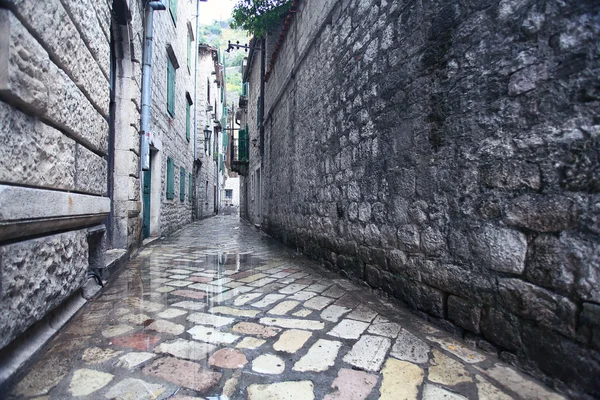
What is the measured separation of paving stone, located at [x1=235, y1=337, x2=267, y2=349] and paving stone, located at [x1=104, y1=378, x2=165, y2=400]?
56 centimetres

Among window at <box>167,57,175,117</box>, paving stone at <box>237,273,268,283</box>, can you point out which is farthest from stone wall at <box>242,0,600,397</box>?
window at <box>167,57,175,117</box>

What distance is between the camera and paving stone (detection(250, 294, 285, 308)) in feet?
9.33

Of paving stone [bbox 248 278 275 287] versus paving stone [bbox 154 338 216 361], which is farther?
paving stone [bbox 248 278 275 287]

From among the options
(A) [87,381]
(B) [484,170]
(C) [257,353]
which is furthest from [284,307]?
(B) [484,170]

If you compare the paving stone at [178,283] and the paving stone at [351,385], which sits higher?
the paving stone at [178,283]

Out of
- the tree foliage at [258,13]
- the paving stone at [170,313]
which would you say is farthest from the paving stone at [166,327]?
the tree foliage at [258,13]

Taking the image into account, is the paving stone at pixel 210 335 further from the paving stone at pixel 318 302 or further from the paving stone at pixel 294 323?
the paving stone at pixel 318 302

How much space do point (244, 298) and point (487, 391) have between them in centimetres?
203

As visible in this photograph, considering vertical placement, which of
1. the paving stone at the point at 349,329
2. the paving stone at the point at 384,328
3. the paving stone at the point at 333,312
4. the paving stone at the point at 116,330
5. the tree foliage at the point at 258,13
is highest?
the tree foliage at the point at 258,13

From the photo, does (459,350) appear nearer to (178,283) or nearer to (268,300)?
(268,300)

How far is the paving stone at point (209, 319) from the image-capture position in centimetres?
240

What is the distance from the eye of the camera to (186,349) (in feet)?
6.50

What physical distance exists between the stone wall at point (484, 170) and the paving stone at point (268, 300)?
36.8 inches

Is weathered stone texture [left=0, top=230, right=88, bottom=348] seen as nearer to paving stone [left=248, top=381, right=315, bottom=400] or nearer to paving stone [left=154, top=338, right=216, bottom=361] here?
paving stone [left=154, top=338, right=216, bottom=361]
